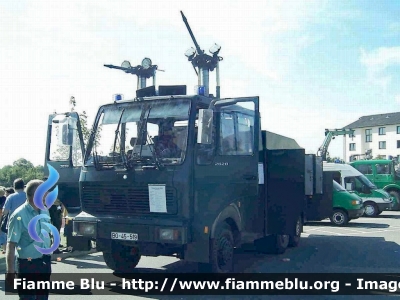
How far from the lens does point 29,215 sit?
4.73 meters

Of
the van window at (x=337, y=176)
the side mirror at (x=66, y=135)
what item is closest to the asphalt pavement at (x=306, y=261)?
the side mirror at (x=66, y=135)

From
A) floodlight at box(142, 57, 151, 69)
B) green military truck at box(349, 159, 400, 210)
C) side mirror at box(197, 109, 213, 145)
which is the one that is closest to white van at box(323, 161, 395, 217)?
green military truck at box(349, 159, 400, 210)

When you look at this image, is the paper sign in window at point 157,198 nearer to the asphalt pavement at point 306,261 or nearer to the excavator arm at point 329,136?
the asphalt pavement at point 306,261

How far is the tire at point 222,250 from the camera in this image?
23.1 feet

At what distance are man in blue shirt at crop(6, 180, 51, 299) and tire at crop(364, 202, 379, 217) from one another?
17846 mm

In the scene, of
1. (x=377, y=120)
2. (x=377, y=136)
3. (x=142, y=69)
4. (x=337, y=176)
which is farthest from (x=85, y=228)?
(x=377, y=120)

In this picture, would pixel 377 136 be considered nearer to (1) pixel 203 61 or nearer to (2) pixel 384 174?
(2) pixel 384 174

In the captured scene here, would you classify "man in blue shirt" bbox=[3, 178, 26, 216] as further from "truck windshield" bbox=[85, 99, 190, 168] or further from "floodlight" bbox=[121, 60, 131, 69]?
"floodlight" bbox=[121, 60, 131, 69]

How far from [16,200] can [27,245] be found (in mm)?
4116

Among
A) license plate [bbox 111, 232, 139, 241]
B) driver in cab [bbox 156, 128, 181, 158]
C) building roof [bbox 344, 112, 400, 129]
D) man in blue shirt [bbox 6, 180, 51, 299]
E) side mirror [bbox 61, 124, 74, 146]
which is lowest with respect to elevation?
license plate [bbox 111, 232, 139, 241]

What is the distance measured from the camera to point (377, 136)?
2808 inches

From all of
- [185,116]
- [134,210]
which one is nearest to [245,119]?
[185,116]

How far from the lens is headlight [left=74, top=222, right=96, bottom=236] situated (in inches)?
288

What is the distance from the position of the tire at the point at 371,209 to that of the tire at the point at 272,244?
Answer: 11.0m
